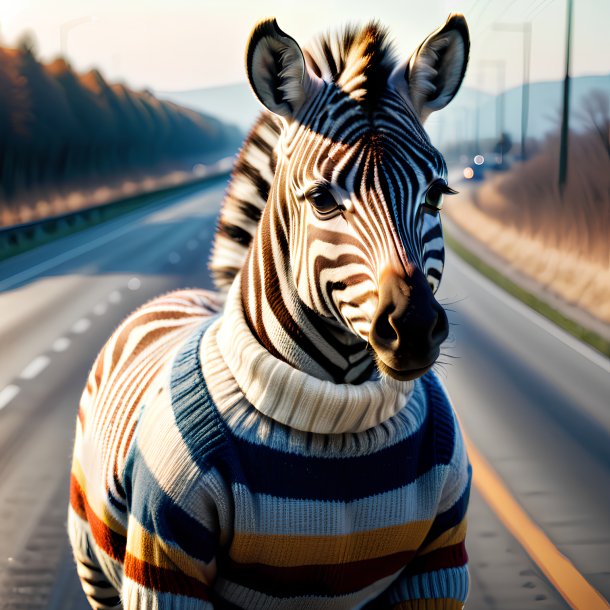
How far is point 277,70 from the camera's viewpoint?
240 cm

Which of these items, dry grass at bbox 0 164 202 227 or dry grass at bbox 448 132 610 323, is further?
dry grass at bbox 0 164 202 227

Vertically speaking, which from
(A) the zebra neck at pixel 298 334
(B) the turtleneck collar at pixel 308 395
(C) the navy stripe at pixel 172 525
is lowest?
(C) the navy stripe at pixel 172 525

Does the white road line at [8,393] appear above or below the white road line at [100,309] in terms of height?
above

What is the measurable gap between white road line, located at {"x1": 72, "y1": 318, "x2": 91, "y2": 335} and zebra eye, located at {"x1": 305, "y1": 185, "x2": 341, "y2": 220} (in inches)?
464

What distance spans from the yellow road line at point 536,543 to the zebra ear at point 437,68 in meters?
3.98

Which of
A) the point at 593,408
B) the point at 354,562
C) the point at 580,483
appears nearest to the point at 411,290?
the point at 354,562

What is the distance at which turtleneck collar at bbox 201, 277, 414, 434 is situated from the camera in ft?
7.90

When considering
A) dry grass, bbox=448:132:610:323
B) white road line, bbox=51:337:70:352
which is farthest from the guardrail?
white road line, bbox=51:337:70:352

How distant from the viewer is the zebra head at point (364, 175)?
215cm

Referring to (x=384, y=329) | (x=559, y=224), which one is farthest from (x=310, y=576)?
(x=559, y=224)

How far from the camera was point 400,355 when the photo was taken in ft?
6.87

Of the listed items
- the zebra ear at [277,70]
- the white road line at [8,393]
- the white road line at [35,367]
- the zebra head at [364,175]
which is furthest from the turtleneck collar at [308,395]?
the white road line at [35,367]

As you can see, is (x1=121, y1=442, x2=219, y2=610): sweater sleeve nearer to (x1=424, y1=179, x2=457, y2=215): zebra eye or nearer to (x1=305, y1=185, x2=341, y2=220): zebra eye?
(x1=305, y1=185, x2=341, y2=220): zebra eye

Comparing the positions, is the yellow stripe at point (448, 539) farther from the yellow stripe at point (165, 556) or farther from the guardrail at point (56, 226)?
the guardrail at point (56, 226)
